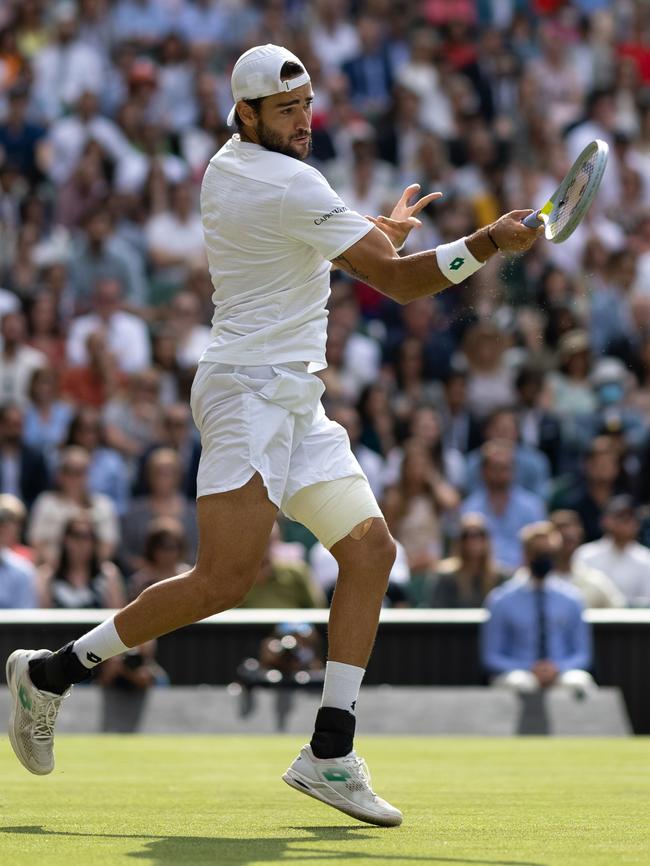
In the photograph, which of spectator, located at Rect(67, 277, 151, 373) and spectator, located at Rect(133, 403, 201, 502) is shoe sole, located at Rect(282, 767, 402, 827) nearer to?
spectator, located at Rect(133, 403, 201, 502)

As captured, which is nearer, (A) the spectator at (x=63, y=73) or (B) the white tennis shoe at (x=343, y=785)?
(B) the white tennis shoe at (x=343, y=785)

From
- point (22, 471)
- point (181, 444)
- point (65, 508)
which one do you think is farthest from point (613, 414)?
point (22, 471)

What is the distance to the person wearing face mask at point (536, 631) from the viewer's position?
11.7 metres

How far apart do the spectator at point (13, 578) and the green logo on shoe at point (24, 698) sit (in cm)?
589

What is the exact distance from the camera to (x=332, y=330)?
14570mm

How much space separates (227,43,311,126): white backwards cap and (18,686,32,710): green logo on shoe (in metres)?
2.09

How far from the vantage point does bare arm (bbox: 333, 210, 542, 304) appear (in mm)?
5750

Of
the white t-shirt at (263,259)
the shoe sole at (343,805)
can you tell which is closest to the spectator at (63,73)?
the white t-shirt at (263,259)

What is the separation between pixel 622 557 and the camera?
12984mm

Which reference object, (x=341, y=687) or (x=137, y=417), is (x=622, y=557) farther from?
(x=341, y=687)

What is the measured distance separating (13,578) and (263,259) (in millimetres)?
6514

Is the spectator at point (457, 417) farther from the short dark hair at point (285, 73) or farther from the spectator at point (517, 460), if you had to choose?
→ the short dark hair at point (285, 73)

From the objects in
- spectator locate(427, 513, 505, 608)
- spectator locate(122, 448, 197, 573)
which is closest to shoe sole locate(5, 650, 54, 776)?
spectator locate(427, 513, 505, 608)

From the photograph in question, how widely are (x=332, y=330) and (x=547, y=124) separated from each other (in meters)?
5.05
